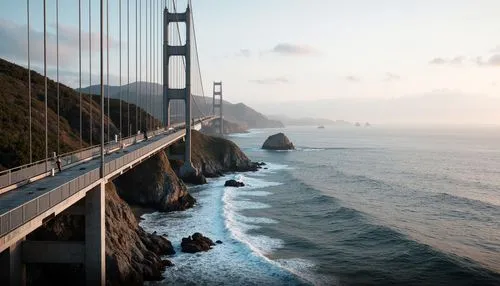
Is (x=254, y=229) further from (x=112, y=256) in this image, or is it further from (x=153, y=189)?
(x=112, y=256)

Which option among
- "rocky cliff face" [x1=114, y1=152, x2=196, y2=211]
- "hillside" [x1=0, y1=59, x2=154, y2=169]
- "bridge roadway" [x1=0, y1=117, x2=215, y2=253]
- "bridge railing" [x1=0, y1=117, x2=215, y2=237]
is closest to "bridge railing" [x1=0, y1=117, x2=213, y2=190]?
"bridge roadway" [x1=0, y1=117, x2=215, y2=253]

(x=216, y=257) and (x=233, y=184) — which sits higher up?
(x=233, y=184)

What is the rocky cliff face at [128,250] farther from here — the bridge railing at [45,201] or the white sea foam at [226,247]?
the bridge railing at [45,201]

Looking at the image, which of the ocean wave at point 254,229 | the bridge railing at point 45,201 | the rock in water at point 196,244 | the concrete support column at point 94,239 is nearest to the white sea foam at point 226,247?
the ocean wave at point 254,229

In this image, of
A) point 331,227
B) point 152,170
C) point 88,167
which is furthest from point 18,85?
point 331,227

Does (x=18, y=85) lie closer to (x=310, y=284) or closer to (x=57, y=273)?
(x=57, y=273)

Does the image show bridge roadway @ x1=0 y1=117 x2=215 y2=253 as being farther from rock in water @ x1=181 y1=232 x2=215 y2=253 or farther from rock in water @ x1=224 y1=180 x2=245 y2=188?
rock in water @ x1=224 y1=180 x2=245 y2=188

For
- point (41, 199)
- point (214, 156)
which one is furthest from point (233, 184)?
point (41, 199)
